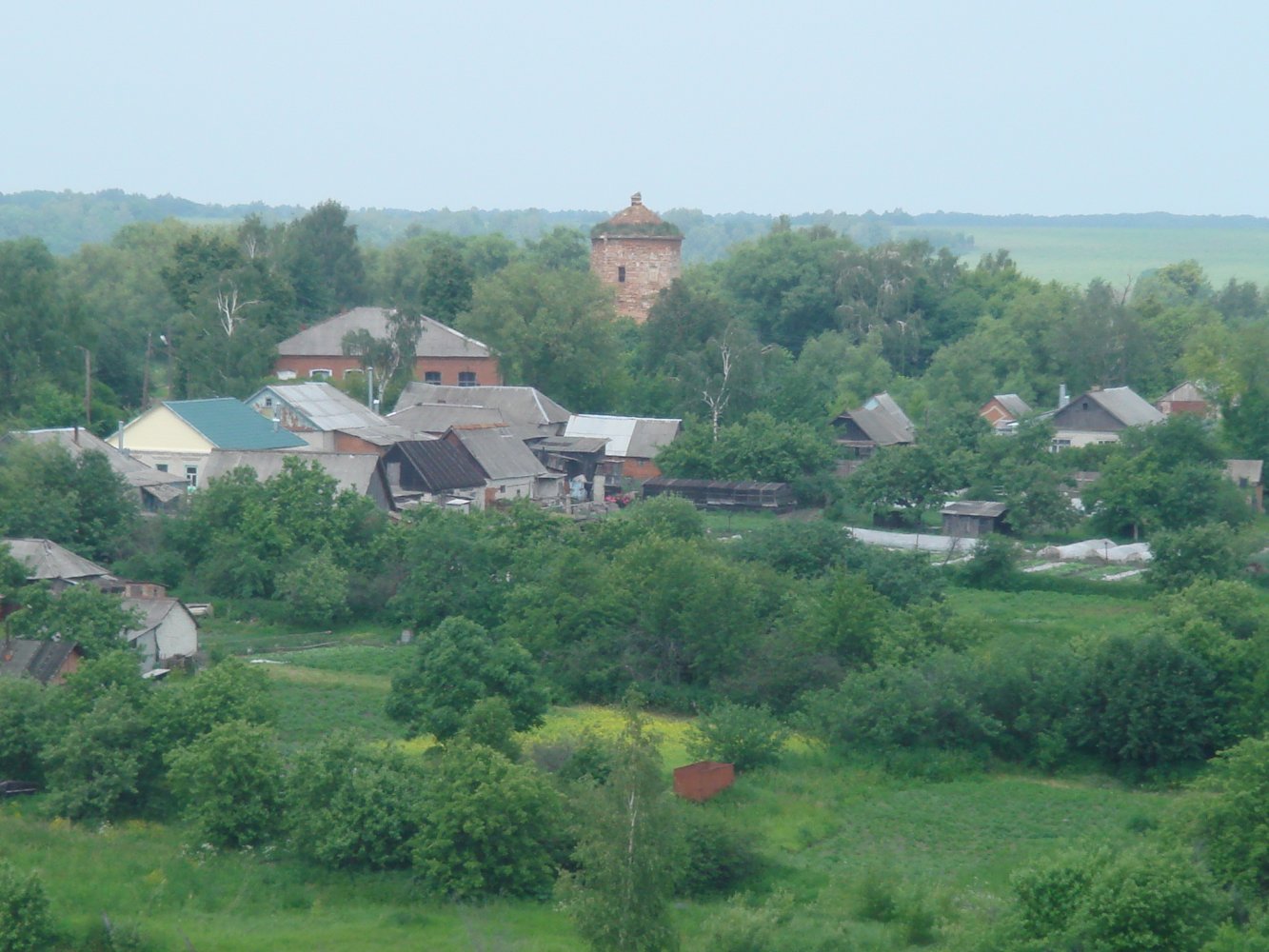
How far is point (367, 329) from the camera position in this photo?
139 feet

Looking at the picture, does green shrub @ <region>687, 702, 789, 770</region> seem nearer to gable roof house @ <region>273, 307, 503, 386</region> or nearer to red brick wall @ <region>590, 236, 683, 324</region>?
gable roof house @ <region>273, 307, 503, 386</region>

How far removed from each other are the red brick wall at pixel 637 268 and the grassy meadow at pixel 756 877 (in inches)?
1401

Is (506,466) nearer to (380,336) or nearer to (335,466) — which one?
(335,466)

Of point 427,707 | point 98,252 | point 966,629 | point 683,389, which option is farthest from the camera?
point 98,252

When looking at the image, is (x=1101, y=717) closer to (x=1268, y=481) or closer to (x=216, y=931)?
(x=216, y=931)

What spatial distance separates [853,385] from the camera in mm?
50875

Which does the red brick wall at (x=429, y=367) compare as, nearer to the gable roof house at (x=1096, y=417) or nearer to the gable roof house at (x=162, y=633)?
the gable roof house at (x=1096, y=417)

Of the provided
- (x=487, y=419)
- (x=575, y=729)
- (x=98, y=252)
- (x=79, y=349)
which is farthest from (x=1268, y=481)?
(x=98, y=252)


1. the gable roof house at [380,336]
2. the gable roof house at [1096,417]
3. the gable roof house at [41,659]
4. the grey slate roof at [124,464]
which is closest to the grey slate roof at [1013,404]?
the gable roof house at [1096,417]

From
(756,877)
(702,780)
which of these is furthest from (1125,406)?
(756,877)

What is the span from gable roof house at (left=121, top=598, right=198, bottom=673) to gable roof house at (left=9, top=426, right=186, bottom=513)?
6.92m

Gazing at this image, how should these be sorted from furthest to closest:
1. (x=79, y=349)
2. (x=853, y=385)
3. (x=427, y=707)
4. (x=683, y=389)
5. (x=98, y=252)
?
(x=98, y=252) → (x=853, y=385) → (x=683, y=389) → (x=79, y=349) → (x=427, y=707)

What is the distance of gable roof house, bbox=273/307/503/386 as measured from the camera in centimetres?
4269

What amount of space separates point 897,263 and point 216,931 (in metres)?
48.8
